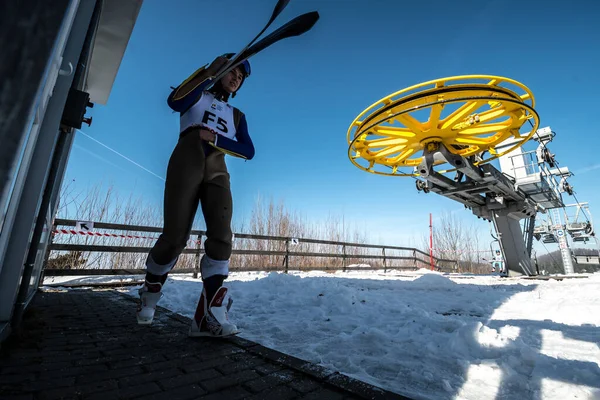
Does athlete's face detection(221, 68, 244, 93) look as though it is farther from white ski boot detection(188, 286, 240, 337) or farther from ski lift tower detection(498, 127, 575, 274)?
ski lift tower detection(498, 127, 575, 274)

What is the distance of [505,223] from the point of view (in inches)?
281

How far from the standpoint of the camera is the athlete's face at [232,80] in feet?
6.84

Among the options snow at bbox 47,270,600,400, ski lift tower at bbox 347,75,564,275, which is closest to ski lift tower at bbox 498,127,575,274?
ski lift tower at bbox 347,75,564,275

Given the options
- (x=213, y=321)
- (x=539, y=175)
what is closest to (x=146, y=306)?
(x=213, y=321)

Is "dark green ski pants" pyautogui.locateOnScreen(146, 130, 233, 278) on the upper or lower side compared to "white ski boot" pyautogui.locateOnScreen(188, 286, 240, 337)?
upper

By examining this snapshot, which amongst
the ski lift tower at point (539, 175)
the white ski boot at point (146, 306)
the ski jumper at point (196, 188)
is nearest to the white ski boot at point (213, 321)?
the ski jumper at point (196, 188)

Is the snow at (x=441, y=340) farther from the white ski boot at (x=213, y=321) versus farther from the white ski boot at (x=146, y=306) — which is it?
the white ski boot at (x=146, y=306)

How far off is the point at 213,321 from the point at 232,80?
167cm

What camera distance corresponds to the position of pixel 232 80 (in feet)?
6.91

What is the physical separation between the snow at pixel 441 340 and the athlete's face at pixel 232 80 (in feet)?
5.71

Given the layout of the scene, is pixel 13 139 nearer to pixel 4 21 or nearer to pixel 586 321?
pixel 4 21

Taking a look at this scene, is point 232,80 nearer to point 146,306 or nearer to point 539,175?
point 146,306

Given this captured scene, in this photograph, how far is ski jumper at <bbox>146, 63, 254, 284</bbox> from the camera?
176 centimetres

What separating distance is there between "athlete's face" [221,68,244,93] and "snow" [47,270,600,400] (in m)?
1.74
